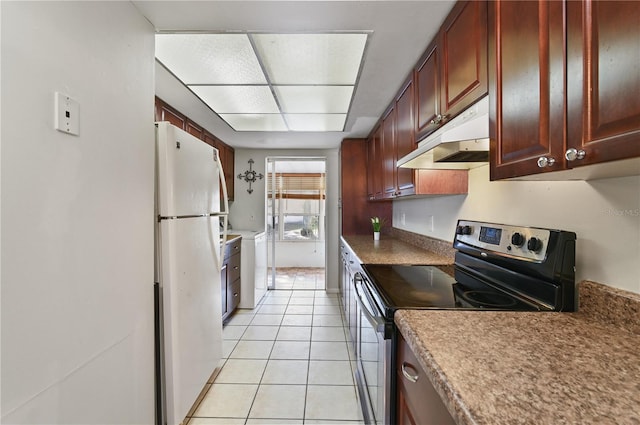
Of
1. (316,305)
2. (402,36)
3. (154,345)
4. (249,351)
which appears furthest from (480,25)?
(316,305)

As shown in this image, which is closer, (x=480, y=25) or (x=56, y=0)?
(x=56, y=0)

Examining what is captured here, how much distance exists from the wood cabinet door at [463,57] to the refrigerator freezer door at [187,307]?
149 cm

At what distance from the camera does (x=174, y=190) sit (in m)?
1.50

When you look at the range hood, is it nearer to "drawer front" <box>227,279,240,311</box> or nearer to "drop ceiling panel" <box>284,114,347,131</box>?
"drop ceiling panel" <box>284,114,347,131</box>

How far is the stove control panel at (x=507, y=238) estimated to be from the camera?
1.05 metres

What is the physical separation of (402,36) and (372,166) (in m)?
1.92

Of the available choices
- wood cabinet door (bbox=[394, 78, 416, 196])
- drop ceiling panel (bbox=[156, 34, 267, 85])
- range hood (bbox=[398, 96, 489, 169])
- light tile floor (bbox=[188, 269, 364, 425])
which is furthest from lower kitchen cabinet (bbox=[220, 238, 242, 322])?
range hood (bbox=[398, 96, 489, 169])

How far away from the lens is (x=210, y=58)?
1733mm

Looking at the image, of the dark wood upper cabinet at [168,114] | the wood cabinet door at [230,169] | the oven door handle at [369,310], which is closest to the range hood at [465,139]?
the oven door handle at [369,310]

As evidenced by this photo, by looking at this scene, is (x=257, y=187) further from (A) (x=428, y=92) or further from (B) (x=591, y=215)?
(B) (x=591, y=215)

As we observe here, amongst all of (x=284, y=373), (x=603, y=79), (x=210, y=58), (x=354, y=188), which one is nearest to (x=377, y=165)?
(x=354, y=188)

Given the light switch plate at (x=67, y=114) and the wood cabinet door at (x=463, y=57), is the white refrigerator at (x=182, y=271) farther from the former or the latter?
the wood cabinet door at (x=463, y=57)

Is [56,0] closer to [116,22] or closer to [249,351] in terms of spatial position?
[116,22]

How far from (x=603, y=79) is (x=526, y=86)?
0.22 meters
